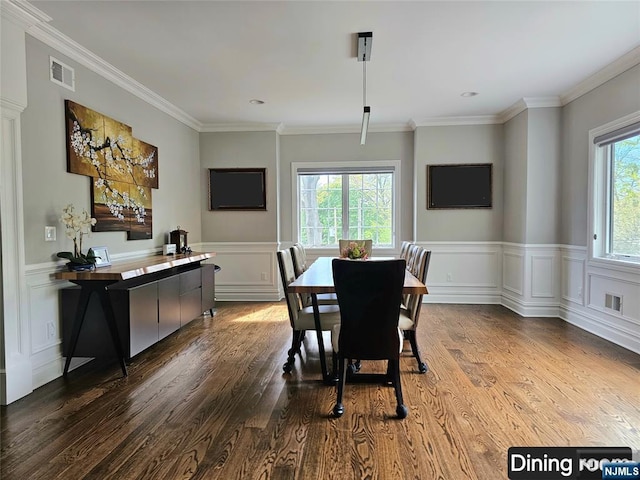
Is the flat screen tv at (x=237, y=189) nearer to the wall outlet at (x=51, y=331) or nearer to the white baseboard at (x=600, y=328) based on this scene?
the wall outlet at (x=51, y=331)

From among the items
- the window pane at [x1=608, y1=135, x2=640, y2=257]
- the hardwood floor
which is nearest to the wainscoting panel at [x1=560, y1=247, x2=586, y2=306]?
the window pane at [x1=608, y1=135, x2=640, y2=257]

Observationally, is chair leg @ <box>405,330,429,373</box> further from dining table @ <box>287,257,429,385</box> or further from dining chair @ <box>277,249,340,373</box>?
dining chair @ <box>277,249,340,373</box>

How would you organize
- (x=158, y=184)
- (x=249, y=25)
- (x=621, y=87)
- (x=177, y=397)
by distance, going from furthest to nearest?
(x=158, y=184) < (x=621, y=87) < (x=249, y=25) < (x=177, y=397)

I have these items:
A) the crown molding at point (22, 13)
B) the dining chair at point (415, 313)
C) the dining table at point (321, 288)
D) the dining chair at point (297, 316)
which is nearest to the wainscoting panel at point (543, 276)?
the dining chair at point (415, 313)

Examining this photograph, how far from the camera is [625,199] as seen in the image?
3564 mm

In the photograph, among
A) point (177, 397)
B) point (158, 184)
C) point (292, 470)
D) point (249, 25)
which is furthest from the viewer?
point (158, 184)

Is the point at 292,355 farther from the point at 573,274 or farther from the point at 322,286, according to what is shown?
the point at 573,274

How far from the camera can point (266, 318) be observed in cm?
459

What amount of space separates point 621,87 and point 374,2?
2612 mm

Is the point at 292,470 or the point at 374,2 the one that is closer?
the point at 292,470

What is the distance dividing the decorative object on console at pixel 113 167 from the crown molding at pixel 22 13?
577 millimetres

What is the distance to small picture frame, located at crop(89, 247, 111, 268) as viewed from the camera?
3.17 m

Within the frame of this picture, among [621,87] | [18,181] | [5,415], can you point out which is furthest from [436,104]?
[5,415]

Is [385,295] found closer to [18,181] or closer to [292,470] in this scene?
[292,470]
